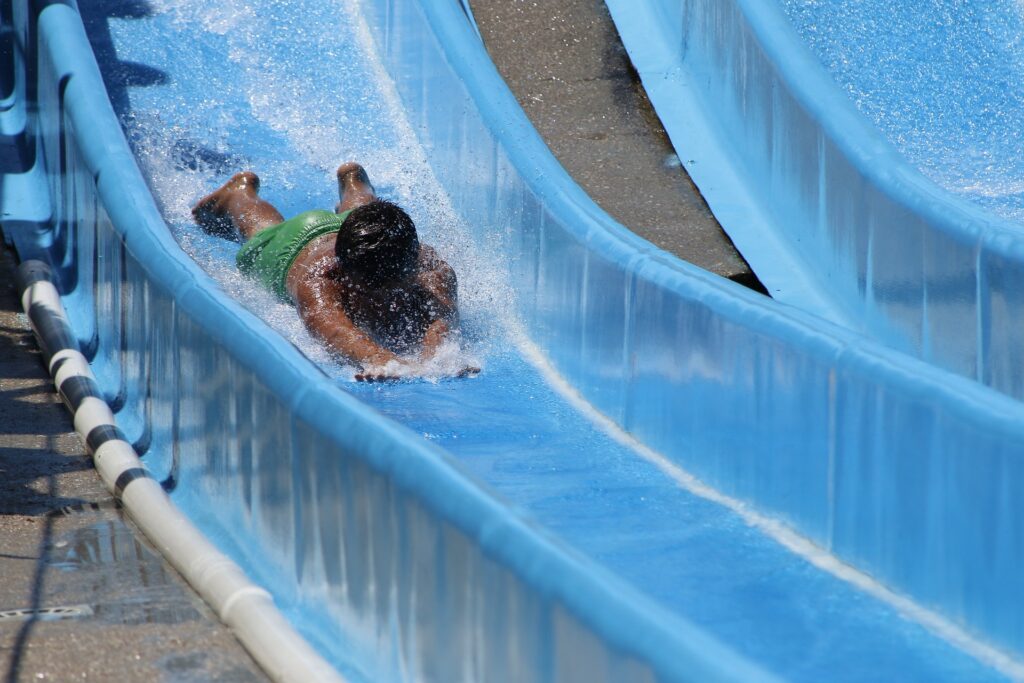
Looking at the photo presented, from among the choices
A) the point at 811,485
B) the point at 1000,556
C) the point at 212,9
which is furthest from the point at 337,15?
the point at 1000,556

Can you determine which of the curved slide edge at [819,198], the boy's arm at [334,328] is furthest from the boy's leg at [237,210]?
the curved slide edge at [819,198]

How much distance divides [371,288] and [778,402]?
1.57 m

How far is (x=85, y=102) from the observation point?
5184 millimetres

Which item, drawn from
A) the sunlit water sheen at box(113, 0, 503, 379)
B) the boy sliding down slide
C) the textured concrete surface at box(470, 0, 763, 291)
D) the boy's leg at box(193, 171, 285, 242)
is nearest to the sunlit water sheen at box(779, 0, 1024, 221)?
the textured concrete surface at box(470, 0, 763, 291)

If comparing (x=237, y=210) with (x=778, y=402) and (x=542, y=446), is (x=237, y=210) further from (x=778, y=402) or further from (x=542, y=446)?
(x=778, y=402)

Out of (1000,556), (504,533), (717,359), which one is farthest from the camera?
(717,359)

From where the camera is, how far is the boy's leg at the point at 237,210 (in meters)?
5.36

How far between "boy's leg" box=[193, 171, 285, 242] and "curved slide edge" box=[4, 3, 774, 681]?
0.61m

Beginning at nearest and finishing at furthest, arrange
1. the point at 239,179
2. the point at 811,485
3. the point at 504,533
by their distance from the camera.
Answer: the point at 504,533, the point at 811,485, the point at 239,179

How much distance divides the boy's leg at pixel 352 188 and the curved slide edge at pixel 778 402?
1.70ft

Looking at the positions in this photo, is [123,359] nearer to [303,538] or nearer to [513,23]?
[303,538]

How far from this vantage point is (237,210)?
214 inches

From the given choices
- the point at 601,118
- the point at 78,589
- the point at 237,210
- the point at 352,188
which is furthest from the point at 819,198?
the point at 78,589

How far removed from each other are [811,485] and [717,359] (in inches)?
20.4
